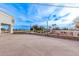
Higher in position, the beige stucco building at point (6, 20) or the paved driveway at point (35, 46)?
the beige stucco building at point (6, 20)

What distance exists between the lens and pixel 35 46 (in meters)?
2.31

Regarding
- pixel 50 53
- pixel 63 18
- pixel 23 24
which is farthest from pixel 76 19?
pixel 23 24

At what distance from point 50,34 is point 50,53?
0.88 ft

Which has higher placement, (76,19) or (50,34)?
(76,19)

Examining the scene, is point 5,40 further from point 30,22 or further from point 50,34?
point 50,34

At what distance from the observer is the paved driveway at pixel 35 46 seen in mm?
2277

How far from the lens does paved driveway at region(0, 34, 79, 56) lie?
2.28 m

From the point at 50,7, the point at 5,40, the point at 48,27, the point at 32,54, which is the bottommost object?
the point at 32,54

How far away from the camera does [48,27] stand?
2.36 m

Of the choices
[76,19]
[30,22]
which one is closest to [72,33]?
[76,19]

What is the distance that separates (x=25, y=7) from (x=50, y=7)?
1.07ft

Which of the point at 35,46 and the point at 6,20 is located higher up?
the point at 6,20

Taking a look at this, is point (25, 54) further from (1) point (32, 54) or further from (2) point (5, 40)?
(2) point (5, 40)

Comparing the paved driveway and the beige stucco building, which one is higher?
the beige stucco building
